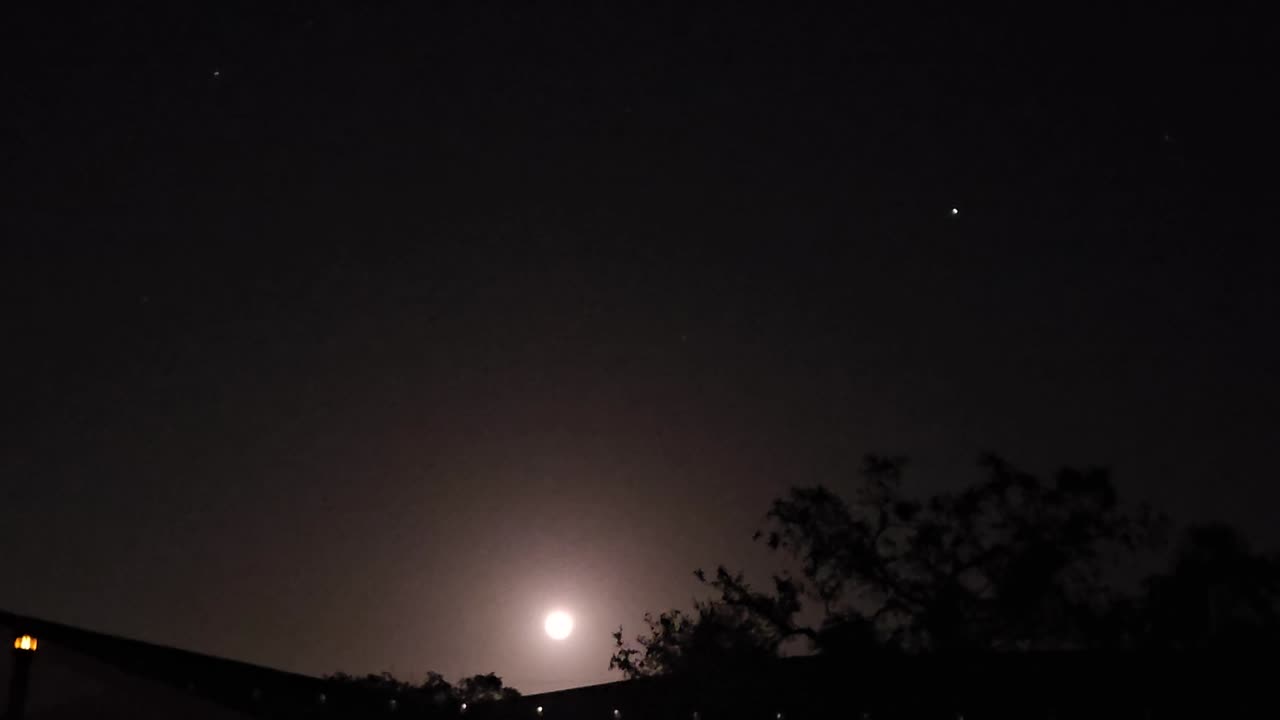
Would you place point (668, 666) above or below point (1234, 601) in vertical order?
above

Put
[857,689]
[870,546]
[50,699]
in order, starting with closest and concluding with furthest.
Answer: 1. [50,699]
2. [857,689]
3. [870,546]

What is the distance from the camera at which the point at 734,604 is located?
67.8 ft

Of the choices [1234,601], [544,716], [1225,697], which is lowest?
[1225,697]

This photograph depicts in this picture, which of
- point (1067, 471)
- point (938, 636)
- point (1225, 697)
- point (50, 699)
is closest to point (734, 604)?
point (938, 636)

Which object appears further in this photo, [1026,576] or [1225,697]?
[1026,576]

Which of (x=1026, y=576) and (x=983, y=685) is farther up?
(x=1026, y=576)

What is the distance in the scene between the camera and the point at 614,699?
20078 mm

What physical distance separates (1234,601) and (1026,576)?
2.65 metres

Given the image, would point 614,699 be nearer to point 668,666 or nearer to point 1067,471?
point 668,666

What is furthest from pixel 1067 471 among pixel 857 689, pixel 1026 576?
pixel 857 689

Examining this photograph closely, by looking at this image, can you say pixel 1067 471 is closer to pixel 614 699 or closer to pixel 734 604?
pixel 734 604

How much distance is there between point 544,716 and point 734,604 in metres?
3.25

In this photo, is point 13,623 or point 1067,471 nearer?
point 13,623

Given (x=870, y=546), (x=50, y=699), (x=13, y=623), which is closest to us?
(x=13, y=623)
